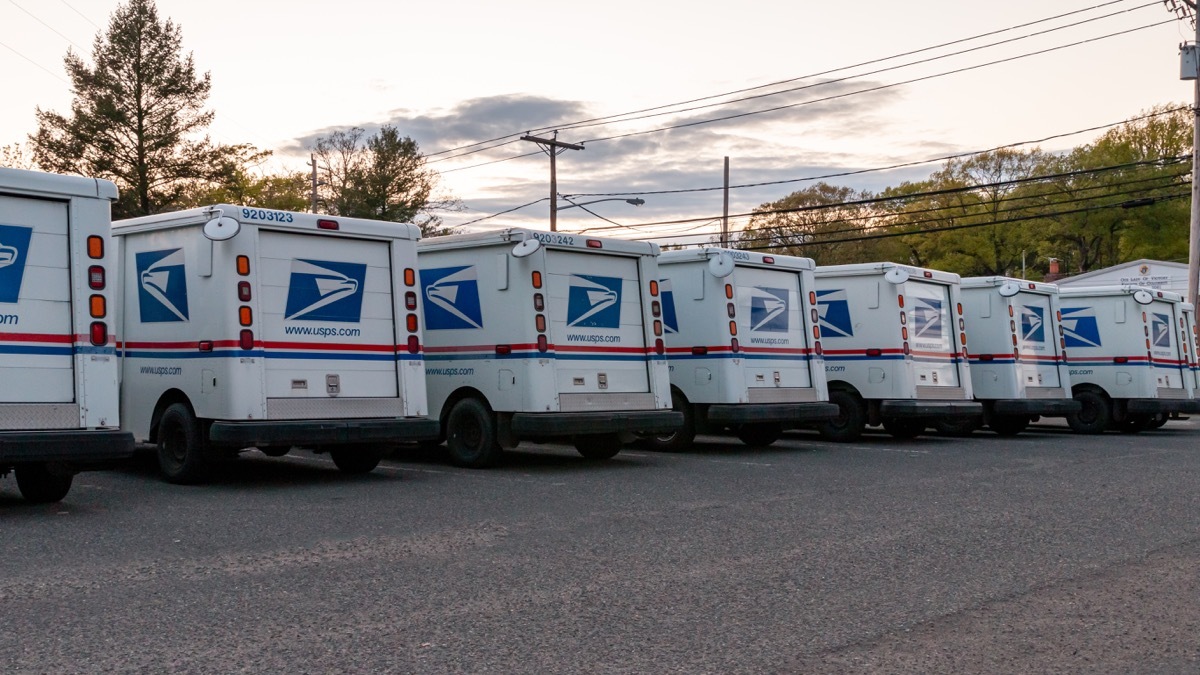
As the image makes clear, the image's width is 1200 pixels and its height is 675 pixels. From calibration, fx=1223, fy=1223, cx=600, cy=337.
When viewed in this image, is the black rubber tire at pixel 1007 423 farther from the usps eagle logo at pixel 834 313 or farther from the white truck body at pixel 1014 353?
the usps eagle logo at pixel 834 313

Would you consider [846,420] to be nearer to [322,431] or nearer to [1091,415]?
[1091,415]

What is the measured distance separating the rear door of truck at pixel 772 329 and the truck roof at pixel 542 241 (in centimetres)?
216

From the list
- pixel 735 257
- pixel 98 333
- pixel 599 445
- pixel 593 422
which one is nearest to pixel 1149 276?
pixel 735 257

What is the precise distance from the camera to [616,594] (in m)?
6.39

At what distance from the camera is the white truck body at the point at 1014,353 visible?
2008 cm

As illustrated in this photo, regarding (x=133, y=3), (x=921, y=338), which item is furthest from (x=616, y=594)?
(x=133, y=3)

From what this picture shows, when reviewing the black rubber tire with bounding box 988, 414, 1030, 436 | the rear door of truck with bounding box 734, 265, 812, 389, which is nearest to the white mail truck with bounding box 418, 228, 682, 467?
the rear door of truck with bounding box 734, 265, 812, 389

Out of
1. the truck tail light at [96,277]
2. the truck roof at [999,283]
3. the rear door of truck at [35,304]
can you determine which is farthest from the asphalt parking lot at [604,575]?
the truck roof at [999,283]

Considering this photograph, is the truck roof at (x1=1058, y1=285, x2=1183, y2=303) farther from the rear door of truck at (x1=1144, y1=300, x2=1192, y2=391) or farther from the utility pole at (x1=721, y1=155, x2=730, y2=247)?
the utility pole at (x1=721, y1=155, x2=730, y2=247)

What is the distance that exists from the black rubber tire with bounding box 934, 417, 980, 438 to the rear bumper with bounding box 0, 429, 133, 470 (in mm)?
14082

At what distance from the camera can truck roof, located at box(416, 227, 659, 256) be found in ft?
43.1

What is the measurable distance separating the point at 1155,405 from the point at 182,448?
657 inches

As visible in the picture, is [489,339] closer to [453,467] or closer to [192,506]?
[453,467]

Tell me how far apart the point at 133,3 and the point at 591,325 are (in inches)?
1725
